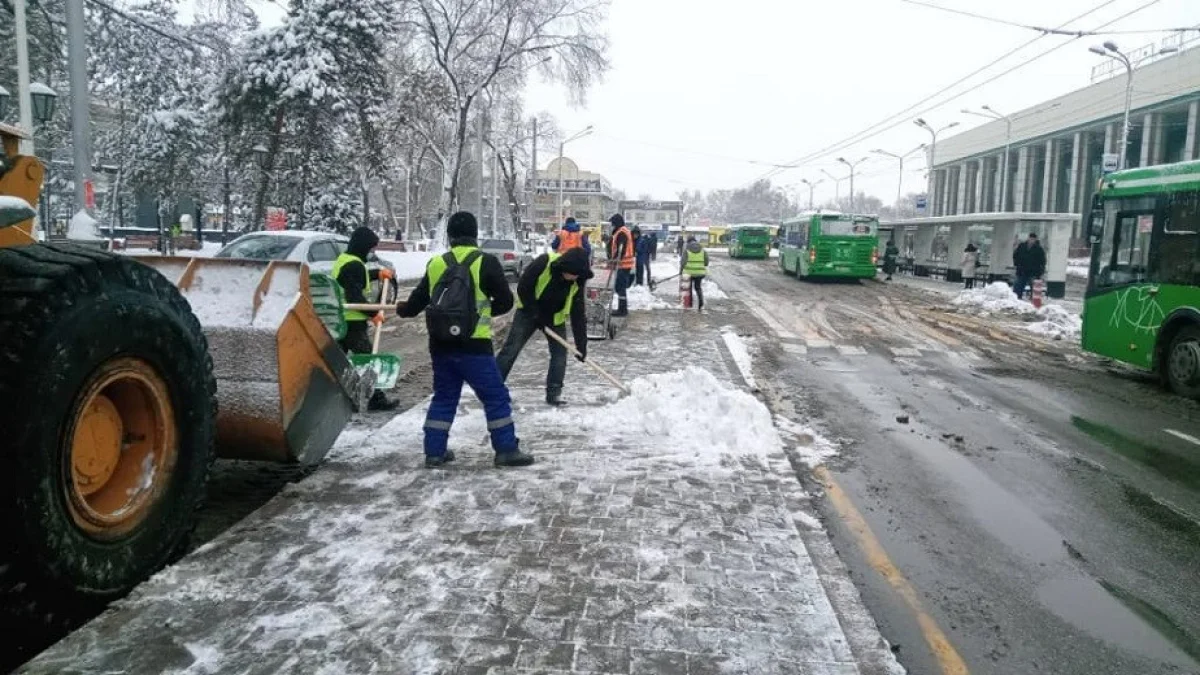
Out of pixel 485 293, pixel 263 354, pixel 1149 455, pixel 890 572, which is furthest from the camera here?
pixel 1149 455

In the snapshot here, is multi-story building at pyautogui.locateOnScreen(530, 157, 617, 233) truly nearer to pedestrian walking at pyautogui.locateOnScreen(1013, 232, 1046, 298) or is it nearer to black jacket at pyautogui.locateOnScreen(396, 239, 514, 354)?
Answer: pedestrian walking at pyautogui.locateOnScreen(1013, 232, 1046, 298)

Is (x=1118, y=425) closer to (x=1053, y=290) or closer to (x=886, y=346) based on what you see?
(x=886, y=346)

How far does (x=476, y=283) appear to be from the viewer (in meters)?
5.80

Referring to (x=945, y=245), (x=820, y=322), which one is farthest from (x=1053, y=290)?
(x=820, y=322)

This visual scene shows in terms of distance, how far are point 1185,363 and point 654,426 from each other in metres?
7.15

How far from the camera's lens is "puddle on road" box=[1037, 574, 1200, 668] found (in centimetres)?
371

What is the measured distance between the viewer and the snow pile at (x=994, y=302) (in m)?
20.5

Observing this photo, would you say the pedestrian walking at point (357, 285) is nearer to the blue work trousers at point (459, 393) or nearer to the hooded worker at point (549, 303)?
the hooded worker at point (549, 303)

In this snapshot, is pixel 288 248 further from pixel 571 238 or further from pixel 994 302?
pixel 994 302

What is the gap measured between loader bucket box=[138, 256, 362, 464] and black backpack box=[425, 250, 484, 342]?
74 centimetres

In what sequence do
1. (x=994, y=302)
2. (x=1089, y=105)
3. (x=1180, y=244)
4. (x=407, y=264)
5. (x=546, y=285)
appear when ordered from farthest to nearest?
(x=1089, y=105) → (x=407, y=264) → (x=994, y=302) → (x=1180, y=244) → (x=546, y=285)

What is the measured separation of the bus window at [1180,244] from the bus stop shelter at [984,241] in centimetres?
1353

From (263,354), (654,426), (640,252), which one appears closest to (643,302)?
(640,252)

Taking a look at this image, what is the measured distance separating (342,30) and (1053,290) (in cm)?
2775
